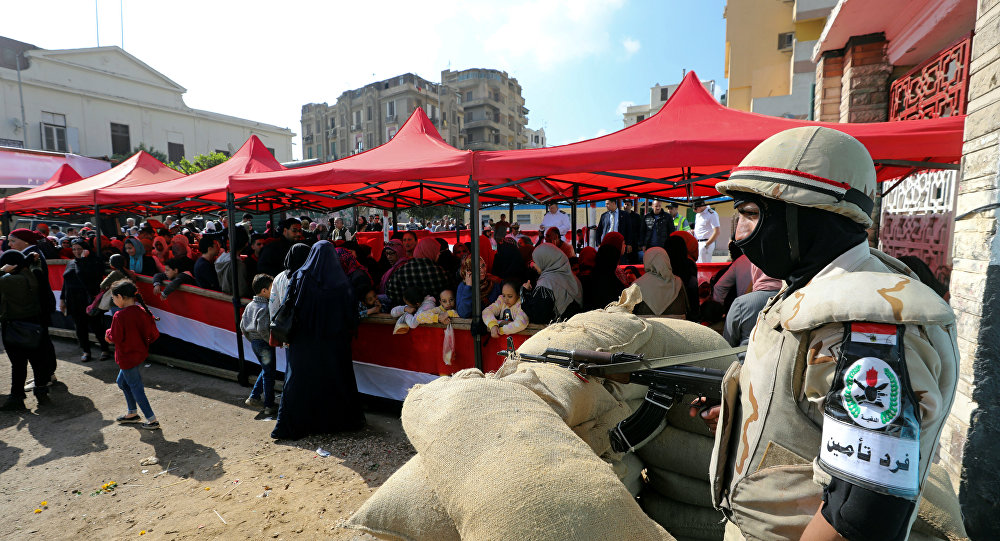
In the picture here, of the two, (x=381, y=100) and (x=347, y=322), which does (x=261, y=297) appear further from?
(x=381, y=100)

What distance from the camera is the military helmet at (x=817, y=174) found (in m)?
1.08

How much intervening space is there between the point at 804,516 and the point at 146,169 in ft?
Result: 39.0

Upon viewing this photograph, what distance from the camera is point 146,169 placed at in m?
9.58

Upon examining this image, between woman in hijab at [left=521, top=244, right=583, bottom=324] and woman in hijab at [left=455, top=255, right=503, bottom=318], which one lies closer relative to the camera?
woman in hijab at [left=521, top=244, right=583, bottom=324]

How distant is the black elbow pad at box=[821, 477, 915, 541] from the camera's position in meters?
0.84

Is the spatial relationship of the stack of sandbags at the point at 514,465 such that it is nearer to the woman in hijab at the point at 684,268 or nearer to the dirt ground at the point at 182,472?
the dirt ground at the point at 182,472

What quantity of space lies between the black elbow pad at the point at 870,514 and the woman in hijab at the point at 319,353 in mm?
3996

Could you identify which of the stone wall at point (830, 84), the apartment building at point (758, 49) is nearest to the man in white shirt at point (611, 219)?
the stone wall at point (830, 84)

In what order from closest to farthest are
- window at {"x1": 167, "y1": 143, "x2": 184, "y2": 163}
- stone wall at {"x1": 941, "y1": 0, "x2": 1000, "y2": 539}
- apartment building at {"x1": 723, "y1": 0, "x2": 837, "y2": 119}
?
stone wall at {"x1": 941, "y1": 0, "x2": 1000, "y2": 539}, apartment building at {"x1": 723, "y1": 0, "x2": 837, "y2": 119}, window at {"x1": 167, "y1": 143, "x2": 184, "y2": 163}

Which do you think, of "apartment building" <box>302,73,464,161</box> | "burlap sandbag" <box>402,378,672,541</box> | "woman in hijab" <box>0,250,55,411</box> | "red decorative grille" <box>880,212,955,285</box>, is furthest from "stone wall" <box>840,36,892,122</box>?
"apartment building" <box>302,73,464,161</box>

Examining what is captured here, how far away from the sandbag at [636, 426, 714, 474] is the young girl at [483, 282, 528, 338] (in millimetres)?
1817

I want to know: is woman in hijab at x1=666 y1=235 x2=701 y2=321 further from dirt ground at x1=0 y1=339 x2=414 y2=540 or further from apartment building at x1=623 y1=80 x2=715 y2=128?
apartment building at x1=623 y1=80 x2=715 y2=128

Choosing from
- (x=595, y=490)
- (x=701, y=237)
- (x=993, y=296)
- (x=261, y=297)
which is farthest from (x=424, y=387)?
(x=701, y=237)

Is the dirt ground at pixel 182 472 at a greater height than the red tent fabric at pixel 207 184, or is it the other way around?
the red tent fabric at pixel 207 184
